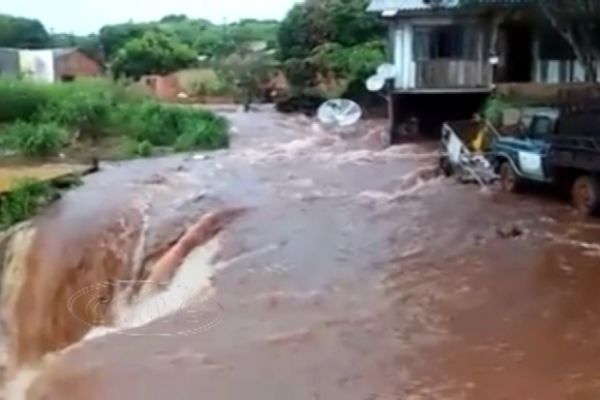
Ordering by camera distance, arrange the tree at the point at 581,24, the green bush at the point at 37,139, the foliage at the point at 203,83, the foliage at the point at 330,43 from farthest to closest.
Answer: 1. the foliage at the point at 203,83
2. the foliage at the point at 330,43
3. the green bush at the point at 37,139
4. the tree at the point at 581,24

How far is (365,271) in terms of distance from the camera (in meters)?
14.5

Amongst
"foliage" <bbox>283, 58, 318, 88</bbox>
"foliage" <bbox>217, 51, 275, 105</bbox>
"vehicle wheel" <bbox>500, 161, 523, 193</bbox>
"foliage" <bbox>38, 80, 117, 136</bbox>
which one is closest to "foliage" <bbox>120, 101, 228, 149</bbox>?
"foliage" <bbox>38, 80, 117, 136</bbox>

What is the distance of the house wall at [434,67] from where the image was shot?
27797 mm

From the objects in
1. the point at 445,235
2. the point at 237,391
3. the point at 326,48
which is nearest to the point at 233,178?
the point at 445,235

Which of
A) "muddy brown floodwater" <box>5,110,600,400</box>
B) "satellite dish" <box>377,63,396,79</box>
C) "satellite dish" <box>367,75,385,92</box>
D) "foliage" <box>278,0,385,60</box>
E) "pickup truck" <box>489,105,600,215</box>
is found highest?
"foliage" <box>278,0,385,60</box>

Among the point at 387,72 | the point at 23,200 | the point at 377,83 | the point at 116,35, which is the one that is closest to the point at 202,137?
the point at 377,83

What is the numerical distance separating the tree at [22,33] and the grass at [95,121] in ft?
89.3

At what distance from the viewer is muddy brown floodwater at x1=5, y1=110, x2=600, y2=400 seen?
10.2 metres

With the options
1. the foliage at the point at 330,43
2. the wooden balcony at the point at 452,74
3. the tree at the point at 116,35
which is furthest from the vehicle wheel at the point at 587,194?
the tree at the point at 116,35

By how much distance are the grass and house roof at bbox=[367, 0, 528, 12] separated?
21.1ft

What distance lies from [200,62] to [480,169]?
3425cm

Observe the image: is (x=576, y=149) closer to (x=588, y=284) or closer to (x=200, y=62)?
(x=588, y=284)

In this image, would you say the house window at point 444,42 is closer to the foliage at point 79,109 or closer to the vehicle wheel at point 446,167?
the vehicle wheel at point 446,167

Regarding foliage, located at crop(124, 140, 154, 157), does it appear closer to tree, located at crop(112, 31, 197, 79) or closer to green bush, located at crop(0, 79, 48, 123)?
green bush, located at crop(0, 79, 48, 123)
